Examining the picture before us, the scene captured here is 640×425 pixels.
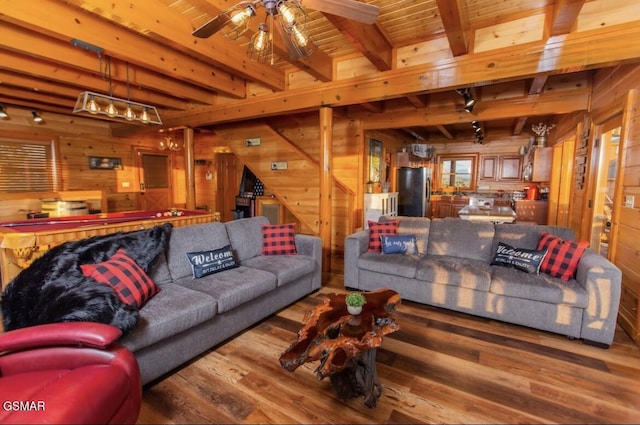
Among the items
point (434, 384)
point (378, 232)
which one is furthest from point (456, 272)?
point (434, 384)

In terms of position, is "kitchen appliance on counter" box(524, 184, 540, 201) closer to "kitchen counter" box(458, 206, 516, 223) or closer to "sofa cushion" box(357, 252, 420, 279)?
"kitchen counter" box(458, 206, 516, 223)

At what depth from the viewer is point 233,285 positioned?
2.49 metres

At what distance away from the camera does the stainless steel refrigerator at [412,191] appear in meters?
6.99

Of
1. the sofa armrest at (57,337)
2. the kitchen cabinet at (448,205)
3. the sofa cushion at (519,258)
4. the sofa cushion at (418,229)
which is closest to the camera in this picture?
the sofa armrest at (57,337)

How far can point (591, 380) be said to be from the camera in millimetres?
1998

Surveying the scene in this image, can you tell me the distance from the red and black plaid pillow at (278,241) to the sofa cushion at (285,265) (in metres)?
0.10

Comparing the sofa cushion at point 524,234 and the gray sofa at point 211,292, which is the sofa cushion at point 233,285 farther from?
the sofa cushion at point 524,234

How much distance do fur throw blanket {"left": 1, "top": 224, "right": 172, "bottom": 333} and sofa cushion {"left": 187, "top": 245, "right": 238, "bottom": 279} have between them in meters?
0.67

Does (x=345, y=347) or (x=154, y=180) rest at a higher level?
(x=154, y=180)

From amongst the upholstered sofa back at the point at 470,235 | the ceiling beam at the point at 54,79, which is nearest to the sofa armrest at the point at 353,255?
the upholstered sofa back at the point at 470,235

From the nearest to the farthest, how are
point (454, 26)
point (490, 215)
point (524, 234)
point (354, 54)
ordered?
point (454, 26) → point (524, 234) → point (354, 54) → point (490, 215)

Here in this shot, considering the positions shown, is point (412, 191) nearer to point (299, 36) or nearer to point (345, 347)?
point (299, 36)

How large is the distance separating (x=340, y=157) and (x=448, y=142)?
4234 millimetres

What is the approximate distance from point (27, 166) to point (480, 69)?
753cm
